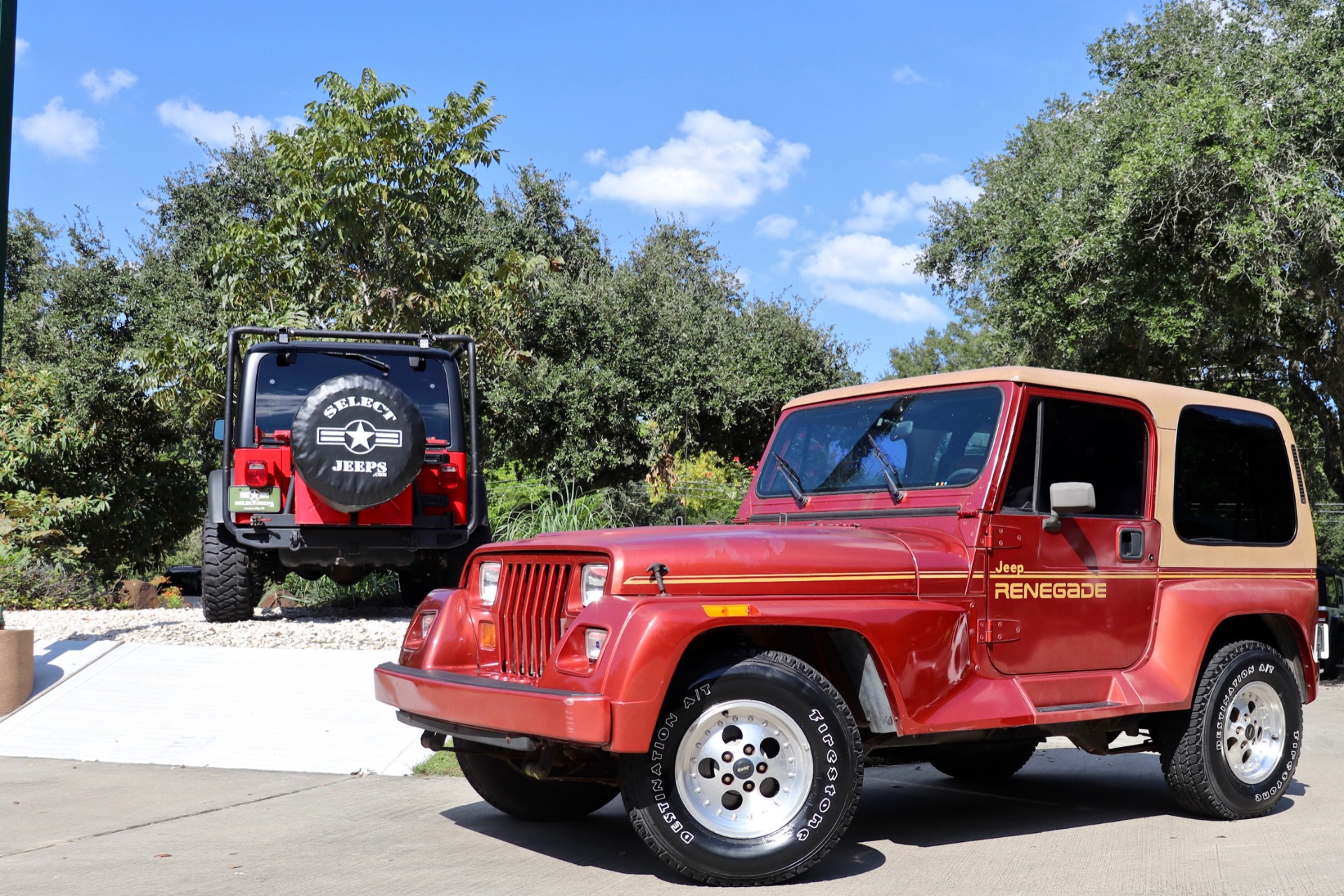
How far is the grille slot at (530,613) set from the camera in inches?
188

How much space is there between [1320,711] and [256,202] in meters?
21.0

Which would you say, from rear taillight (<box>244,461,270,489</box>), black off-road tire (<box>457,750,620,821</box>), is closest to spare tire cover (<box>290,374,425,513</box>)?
rear taillight (<box>244,461,270,489</box>)

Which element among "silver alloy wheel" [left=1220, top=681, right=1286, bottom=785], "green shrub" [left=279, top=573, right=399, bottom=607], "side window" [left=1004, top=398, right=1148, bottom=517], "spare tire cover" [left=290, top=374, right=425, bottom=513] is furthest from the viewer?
"green shrub" [left=279, top=573, right=399, bottom=607]

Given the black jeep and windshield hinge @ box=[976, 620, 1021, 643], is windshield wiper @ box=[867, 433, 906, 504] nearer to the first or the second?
windshield hinge @ box=[976, 620, 1021, 643]

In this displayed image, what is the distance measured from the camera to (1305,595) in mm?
6570

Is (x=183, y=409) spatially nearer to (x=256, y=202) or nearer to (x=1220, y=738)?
(x=256, y=202)

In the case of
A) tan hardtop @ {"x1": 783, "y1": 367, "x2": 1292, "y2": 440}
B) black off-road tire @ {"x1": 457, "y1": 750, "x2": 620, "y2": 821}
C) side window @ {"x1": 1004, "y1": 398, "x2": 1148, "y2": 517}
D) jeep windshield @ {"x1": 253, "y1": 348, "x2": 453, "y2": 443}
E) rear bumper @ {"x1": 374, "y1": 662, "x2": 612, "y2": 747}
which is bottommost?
black off-road tire @ {"x1": 457, "y1": 750, "x2": 620, "y2": 821}

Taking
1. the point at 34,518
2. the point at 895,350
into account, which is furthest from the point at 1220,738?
the point at 895,350

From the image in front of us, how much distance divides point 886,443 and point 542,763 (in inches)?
90.4

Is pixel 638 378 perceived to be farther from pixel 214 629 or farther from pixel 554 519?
pixel 214 629

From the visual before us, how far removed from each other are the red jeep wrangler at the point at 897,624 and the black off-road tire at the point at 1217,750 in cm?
1

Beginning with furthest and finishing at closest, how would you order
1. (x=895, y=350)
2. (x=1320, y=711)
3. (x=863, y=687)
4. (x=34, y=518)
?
(x=895, y=350)
(x=34, y=518)
(x=1320, y=711)
(x=863, y=687)

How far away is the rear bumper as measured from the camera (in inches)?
167

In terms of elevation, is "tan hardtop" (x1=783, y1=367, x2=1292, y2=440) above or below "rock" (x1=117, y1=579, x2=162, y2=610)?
above
